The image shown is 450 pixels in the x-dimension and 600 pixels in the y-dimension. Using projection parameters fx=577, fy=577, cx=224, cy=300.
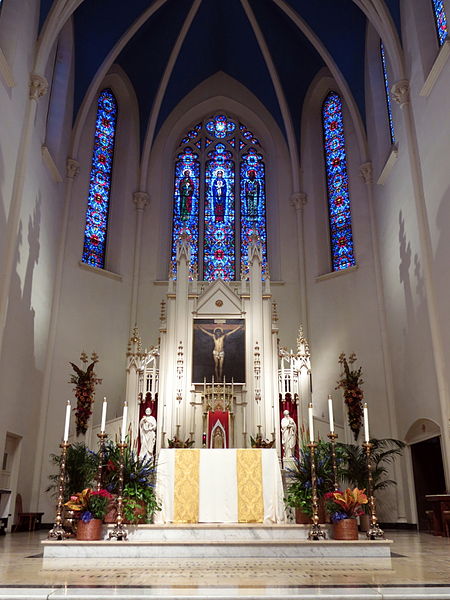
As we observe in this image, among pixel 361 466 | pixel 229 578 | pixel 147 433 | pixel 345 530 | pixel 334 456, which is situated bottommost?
pixel 229 578

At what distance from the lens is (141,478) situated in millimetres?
8648

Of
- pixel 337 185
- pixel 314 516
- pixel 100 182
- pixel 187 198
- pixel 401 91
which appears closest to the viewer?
pixel 314 516

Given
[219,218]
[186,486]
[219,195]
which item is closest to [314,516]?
[186,486]

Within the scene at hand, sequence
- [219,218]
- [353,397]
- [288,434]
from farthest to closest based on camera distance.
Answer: [219,218]
[353,397]
[288,434]

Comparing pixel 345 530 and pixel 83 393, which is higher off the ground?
pixel 83 393

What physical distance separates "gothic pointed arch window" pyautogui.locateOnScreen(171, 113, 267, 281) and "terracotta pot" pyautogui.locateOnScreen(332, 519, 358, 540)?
11496 millimetres

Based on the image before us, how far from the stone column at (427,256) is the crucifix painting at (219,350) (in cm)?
497

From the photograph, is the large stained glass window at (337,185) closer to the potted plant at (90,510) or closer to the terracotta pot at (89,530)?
the potted plant at (90,510)

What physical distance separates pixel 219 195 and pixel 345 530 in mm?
14010

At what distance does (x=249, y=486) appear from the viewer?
906 cm

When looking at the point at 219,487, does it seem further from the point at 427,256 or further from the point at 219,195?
the point at 219,195

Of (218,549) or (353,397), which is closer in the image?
(218,549)

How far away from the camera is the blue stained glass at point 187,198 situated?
1927 cm

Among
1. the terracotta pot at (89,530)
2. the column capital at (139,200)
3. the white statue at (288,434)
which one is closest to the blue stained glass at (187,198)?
the column capital at (139,200)
